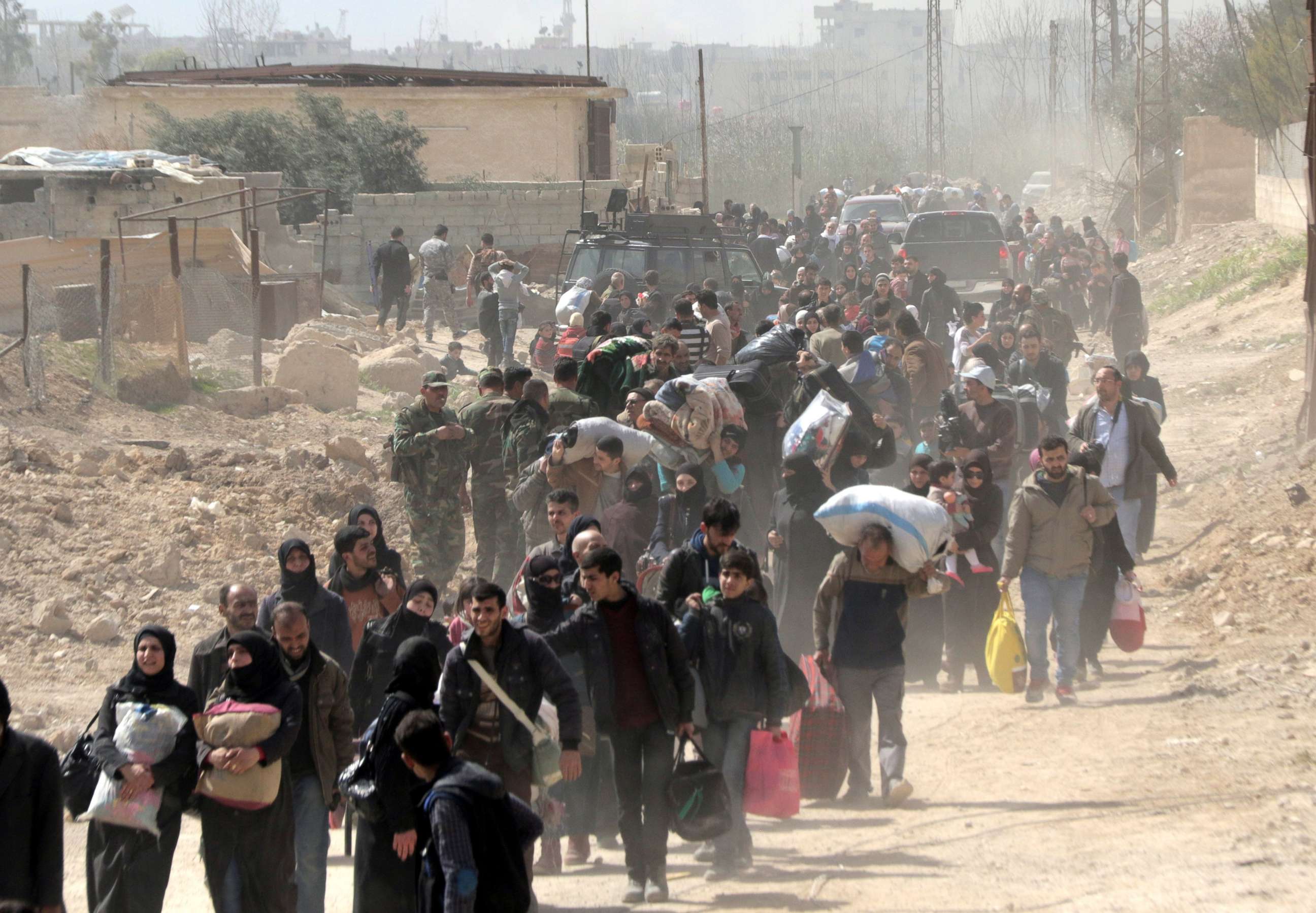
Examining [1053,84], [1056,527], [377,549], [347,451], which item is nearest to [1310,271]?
[1056,527]

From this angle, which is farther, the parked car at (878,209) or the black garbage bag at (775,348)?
the parked car at (878,209)

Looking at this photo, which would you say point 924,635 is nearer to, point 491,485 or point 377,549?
point 491,485

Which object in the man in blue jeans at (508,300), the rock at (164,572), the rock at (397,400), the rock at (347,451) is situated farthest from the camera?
the man in blue jeans at (508,300)

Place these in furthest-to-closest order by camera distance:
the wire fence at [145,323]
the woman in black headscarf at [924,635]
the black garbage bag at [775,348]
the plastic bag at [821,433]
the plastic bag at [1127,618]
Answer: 1. the wire fence at [145,323]
2. the black garbage bag at [775,348]
3. the plastic bag at [821,433]
4. the woman in black headscarf at [924,635]
5. the plastic bag at [1127,618]

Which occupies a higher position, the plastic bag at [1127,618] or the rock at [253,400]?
the rock at [253,400]

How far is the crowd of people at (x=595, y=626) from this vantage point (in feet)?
14.9

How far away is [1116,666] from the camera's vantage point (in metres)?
8.90

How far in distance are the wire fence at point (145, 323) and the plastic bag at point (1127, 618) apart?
351 inches

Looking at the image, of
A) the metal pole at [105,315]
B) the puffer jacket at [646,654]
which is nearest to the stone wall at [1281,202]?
the metal pole at [105,315]

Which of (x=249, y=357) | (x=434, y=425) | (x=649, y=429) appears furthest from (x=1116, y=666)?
(x=249, y=357)

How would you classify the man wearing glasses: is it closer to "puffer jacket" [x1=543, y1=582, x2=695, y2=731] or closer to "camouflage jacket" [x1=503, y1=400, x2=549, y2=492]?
"puffer jacket" [x1=543, y1=582, x2=695, y2=731]

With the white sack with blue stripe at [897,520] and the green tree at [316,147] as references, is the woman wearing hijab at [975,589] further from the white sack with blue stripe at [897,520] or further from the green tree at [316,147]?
the green tree at [316,147]

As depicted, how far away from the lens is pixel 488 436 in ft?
29.2

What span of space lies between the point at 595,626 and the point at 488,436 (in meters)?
3.53
